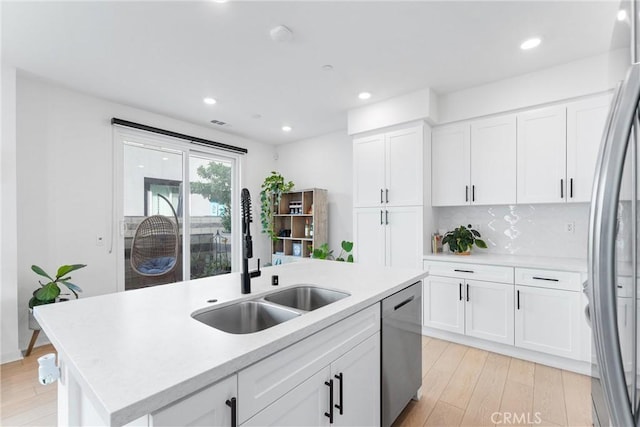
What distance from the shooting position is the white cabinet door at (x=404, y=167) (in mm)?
3295

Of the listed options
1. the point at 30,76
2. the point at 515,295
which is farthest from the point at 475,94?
the point at 30,76

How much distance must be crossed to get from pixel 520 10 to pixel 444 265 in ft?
7.35

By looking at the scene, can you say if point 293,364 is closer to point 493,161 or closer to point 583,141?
point 493,161

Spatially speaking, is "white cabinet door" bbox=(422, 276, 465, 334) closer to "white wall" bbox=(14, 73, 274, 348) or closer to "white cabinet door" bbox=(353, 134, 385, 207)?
"white cabinet door" bbox=(353, 134, 385, 207)

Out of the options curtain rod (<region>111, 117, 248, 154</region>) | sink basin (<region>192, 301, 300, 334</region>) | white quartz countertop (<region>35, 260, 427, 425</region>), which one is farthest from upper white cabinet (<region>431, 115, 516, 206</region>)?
curtain rod (<region>111, 117, 248, 154</region>)

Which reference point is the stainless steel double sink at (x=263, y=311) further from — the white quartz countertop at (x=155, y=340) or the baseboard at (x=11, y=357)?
the baseboard at (x=11, y=357)

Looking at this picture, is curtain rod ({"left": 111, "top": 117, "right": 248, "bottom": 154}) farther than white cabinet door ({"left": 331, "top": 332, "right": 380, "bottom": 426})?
Yes

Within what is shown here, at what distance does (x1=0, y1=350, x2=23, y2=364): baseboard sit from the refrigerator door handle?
4.13 m

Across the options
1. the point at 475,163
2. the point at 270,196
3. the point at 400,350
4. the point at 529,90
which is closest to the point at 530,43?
the point at 529,90

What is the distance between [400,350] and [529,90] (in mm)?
2786

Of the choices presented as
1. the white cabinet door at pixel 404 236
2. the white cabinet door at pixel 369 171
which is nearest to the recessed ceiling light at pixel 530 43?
the white cabinet door at pixel 369 171

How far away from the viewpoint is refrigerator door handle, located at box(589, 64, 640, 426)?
556mm

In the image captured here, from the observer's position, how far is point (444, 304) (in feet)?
10.2

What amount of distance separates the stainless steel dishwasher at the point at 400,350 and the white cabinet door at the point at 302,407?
0.55 metres
